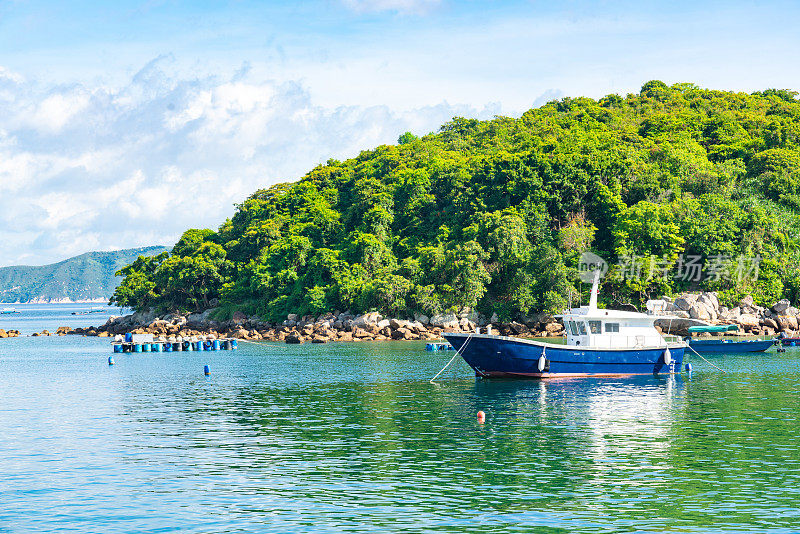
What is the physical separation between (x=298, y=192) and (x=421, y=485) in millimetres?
122923

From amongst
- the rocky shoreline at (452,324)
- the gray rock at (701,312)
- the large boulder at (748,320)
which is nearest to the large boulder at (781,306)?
the rocky shoreline at (452,324)

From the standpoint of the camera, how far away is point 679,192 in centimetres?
10544

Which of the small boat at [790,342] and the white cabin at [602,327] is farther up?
the white cabin at [602,327]

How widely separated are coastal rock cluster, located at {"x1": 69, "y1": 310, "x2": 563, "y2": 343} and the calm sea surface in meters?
40.4

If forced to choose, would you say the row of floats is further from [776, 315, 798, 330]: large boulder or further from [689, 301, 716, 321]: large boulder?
[776, 315, 798, 330]: large boulder

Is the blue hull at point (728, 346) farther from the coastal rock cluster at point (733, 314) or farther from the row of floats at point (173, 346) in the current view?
the row of floats at point (173, 346)

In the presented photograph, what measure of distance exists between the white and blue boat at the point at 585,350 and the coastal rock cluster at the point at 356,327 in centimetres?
3828

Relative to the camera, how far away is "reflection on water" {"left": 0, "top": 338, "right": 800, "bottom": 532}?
20.9 metres

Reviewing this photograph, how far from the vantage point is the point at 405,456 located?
1100 inches

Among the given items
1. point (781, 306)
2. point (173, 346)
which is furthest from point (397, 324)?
point (781, 306)

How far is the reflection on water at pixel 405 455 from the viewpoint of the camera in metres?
20.9

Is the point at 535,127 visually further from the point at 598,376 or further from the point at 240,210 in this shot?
the point at 598,376

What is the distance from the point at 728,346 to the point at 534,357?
31457mm

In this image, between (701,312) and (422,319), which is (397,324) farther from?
(701,312)
